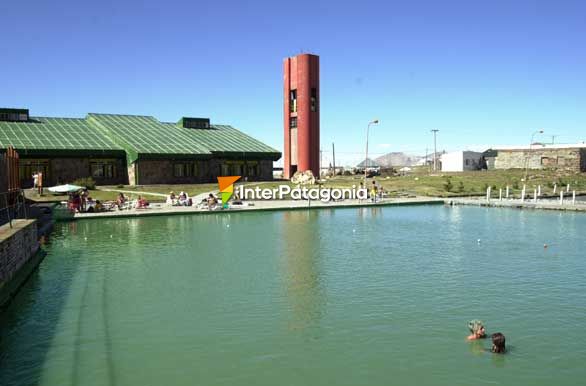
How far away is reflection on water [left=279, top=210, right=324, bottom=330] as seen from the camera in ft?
41.9

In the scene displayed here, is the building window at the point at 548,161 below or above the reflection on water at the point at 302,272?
above

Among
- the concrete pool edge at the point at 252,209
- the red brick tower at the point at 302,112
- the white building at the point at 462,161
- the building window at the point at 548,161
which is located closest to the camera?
the concrete pool edge at the point at 252,209

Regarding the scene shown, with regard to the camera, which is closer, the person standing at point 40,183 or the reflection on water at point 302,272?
the reflection on water at point 302,272

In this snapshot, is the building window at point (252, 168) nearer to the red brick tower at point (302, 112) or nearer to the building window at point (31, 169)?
the red brick tower at point (302, 112)

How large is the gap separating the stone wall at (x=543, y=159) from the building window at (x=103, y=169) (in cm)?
6005

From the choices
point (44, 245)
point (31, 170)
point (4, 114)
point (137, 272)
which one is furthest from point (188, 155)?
point (137, 272)

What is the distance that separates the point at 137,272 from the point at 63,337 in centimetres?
634

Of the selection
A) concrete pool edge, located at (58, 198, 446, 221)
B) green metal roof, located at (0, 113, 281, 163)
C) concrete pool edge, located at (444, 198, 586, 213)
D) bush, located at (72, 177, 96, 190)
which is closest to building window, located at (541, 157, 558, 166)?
concrete pool edge, located at (444, 198, 586, 213)

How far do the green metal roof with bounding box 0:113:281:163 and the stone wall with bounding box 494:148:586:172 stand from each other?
150ft

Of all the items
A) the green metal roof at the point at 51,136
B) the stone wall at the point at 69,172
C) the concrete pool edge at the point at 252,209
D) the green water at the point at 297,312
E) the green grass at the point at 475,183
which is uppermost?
the green metal roof at the point at 51,136

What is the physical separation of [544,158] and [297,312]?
8122 centimetres

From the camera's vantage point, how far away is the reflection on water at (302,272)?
12.8m

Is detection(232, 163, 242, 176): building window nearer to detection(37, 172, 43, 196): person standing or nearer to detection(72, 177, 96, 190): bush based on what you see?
detection(72, 177, 96, 190): bush

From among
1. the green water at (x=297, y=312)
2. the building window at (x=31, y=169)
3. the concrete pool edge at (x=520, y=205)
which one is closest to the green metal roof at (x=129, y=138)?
the building window at (x=31, y=169)
